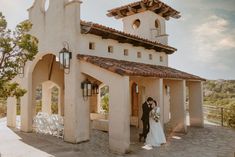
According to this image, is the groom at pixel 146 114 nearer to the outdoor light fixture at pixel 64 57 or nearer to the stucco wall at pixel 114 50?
the stucco wall at pixel 114 50

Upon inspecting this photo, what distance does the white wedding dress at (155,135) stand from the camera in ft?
35.9

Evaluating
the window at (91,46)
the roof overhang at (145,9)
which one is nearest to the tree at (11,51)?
the window at (91,46)

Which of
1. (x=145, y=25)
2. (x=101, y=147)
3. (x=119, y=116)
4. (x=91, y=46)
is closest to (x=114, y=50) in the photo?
(x=91, y=46)

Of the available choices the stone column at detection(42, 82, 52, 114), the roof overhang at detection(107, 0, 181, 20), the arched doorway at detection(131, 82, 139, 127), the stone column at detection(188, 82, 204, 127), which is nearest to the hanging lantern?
the arched doorway at detection(131, 82, 139, 127)

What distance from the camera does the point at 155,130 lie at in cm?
1127

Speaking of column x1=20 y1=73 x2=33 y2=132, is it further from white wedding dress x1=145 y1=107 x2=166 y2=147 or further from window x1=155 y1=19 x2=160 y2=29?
window x1=155 y1=19 x2=160 y2=29

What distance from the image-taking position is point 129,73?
9.36 meters

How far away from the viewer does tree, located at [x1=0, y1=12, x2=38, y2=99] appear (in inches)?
322

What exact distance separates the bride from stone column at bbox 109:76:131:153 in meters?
2.04

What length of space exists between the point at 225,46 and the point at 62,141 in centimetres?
1574

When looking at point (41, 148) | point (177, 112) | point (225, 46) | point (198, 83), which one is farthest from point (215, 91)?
point (41, 148)

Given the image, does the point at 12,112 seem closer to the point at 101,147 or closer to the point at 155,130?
the point at 101,147

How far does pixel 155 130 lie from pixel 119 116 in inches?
105

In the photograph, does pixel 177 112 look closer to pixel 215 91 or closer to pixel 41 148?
pixel 41 148
